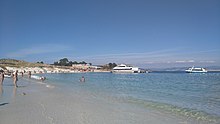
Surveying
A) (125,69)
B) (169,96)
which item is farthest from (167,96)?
(125,69)

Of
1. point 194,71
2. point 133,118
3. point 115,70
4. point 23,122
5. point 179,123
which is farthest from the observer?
point 194,71

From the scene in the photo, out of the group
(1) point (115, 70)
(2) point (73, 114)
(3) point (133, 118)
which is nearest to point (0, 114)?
(2) point (73, 114)

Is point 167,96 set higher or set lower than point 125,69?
lower

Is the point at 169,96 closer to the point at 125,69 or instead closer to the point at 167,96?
the point at 167,96

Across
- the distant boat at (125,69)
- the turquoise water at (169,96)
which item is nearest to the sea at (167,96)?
the turquoise water at (169,96)

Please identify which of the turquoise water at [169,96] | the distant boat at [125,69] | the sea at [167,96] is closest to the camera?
the sea at [167,96]

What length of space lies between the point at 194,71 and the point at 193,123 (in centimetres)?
17337

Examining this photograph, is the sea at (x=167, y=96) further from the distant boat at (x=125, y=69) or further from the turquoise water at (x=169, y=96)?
the distant boat at (x=125, y=69)

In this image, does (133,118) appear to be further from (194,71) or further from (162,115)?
(194,71)

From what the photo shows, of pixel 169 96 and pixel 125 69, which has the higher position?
pixel 125 69

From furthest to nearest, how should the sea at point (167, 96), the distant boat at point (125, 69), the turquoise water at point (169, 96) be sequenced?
the distant boat at point (125, 69), the turquoise water at point (169, 96), the sea at point (167, 96)

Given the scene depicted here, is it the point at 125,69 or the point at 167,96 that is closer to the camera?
the point at 167,96

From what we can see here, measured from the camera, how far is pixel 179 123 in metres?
11.5

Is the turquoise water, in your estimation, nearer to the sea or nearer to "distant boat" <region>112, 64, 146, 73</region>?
the sea
